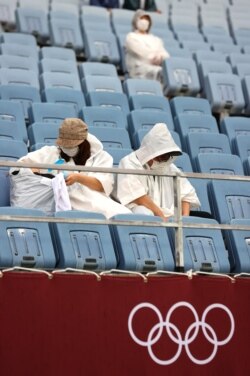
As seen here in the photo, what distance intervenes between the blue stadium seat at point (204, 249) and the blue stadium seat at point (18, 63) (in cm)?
350

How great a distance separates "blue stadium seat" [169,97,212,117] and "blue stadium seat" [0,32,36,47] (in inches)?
73.2

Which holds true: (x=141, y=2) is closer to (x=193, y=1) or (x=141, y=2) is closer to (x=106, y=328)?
(x=193, y=1)

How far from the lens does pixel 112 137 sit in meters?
8.41

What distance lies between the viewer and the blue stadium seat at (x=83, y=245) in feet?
21.2

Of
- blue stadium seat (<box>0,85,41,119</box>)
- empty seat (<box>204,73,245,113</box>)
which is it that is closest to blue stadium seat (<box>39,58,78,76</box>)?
blue stadium seat (<box>0,85,41,119</box>)

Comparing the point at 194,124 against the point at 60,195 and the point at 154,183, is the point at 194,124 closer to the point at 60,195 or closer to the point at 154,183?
the point at 154,183

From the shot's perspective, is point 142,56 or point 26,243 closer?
point 26,243

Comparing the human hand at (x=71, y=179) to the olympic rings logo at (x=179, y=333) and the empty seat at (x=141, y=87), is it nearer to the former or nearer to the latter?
the olympic rings logo at (x=179, y=333)

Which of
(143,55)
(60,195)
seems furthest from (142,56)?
(60,195)

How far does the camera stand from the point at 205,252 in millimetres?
6914

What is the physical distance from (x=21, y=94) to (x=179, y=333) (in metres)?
3.30

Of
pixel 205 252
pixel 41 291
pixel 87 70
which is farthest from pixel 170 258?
pixel 87 70

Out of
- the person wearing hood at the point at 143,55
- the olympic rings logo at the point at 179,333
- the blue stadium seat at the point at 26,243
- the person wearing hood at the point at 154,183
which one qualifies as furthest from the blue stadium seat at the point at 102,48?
the olympic rings logo at the point at 179,333

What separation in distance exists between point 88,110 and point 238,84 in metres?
2.27
